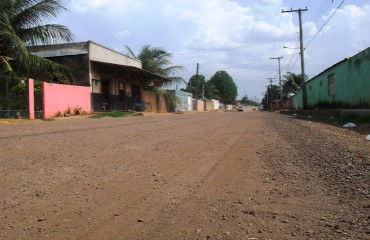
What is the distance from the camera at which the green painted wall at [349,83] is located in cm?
2224

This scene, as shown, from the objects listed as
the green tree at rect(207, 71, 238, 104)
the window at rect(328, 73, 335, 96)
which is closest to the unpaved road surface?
the window at rect(328, 73, 335, 96)

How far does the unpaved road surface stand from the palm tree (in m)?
14.2

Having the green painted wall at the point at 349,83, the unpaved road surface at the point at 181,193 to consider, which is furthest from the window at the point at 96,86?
the unpaved road surface at the point at 181,193

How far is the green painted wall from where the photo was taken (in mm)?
22239

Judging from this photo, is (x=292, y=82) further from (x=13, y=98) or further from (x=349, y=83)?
(x=13, y=98)

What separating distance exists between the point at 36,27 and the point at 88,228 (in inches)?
882

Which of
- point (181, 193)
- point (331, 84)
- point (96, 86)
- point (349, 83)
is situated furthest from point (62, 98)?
point (181, 193)

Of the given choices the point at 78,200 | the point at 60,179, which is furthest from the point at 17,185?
the point at 78,200

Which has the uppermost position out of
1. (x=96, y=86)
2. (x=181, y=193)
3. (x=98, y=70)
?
(x=98, y=70)

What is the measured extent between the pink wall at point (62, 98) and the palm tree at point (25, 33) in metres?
1.71

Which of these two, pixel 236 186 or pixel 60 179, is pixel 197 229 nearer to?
pixel 236 186

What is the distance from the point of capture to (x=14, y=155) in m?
7.94

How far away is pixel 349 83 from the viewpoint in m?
25.6

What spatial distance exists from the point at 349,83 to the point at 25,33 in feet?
63.7
